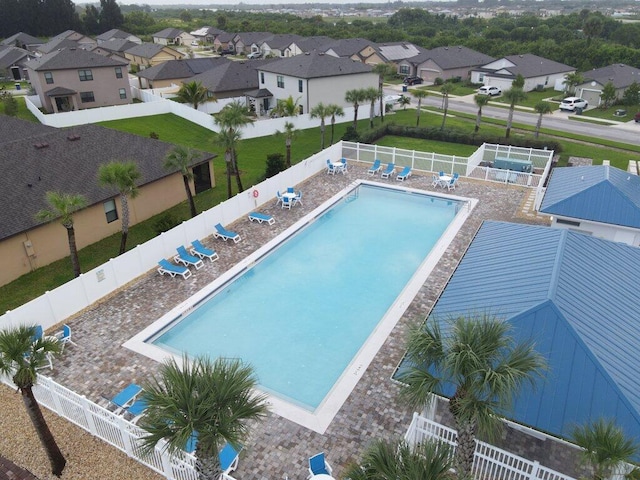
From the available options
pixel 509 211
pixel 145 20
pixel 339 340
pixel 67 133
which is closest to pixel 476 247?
pixel 339 340

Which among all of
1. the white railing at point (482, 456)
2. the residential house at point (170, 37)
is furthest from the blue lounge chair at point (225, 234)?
the residential house at point (170, 37)

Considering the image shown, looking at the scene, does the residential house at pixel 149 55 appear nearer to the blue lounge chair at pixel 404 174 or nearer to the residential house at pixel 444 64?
the residential house at pixel 444 64

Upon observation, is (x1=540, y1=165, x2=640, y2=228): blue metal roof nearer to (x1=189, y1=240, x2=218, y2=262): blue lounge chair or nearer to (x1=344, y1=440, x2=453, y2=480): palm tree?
(x1=189, y1=240, x2=218, y2=262): blue lounge chair

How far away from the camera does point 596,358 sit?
10172 millimetres

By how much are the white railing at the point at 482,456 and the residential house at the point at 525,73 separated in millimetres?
58164

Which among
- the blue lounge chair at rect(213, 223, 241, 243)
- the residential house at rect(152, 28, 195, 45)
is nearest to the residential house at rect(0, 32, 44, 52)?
the residential house at rect(152, 28, 195, 45)

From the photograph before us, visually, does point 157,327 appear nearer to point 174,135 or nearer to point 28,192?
point 28,192

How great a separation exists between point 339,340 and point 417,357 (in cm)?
769

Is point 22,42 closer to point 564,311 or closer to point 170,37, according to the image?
point 170,37

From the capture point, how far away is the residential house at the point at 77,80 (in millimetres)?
45375

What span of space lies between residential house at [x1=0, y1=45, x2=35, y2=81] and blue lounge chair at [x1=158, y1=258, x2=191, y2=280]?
2476 inches

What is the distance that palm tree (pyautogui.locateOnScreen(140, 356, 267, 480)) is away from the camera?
7.55 m

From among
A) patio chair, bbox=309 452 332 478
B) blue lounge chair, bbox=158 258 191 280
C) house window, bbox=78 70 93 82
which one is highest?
house window, bbox=78 70 93 82

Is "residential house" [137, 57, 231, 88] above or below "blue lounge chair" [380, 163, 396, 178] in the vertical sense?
above
